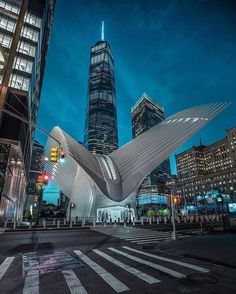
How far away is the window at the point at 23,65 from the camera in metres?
44.4

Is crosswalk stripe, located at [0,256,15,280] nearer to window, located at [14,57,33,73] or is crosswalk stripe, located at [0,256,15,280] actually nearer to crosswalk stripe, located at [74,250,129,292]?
crosswalk stripe, located at [74,250,129,292]

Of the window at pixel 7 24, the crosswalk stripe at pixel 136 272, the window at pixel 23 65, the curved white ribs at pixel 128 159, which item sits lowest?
the crosswalk stripe at pixel 136 272

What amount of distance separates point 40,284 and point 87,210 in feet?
158

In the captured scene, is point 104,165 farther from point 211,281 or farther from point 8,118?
Answer: point 211,281

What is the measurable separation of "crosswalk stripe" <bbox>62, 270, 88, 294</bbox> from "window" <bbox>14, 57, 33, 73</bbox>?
157 feet

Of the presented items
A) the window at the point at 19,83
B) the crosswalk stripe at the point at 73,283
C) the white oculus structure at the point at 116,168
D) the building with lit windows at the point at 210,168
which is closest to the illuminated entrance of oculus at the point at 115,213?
the white oculus structure at the point at 116,168

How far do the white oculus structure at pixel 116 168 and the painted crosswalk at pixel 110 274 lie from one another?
120 feet

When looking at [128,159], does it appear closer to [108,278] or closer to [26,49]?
[26,49]

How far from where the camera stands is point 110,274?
6145mm

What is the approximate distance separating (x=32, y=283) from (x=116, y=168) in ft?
158

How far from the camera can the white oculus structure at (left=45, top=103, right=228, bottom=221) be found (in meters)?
46.3

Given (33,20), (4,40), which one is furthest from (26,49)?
(33,20)

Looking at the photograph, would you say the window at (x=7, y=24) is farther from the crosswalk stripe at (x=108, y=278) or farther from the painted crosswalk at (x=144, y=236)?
the crosswalk stripe at (x=108, y=278)

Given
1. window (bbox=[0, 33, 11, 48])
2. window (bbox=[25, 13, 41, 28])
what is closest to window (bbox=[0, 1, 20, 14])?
window (bbox=[25, 13, 41, 28])
